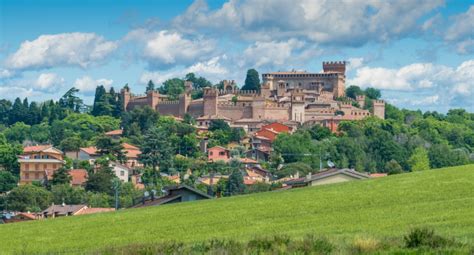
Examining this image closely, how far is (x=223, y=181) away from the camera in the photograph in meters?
94.4

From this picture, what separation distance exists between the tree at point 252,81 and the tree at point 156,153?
47.4 metres

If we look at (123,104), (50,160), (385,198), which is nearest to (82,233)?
(385,198)

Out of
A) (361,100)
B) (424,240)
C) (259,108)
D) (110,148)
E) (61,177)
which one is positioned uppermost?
(361,100)

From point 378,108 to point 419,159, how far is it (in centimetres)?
4363

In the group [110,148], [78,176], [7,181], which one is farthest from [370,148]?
[7,181]

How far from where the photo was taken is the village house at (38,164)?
10781 centimetres

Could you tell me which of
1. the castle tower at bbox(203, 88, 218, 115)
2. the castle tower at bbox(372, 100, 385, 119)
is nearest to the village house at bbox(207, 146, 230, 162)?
the castle tower at bbox(203, 88, 218, 115)

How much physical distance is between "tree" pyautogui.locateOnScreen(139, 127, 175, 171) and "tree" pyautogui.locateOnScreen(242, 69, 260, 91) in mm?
47387

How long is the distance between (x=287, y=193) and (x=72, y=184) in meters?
62.0

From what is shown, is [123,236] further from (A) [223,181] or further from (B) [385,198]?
(A) [223,181]

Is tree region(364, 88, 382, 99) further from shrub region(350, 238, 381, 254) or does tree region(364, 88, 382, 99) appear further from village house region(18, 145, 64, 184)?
shrub region(350, 238, 381, 254)

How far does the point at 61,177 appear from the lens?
9619cm

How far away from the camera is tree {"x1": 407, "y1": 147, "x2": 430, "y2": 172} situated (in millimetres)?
107881

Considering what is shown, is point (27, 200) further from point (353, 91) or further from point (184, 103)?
point (353, 91)
